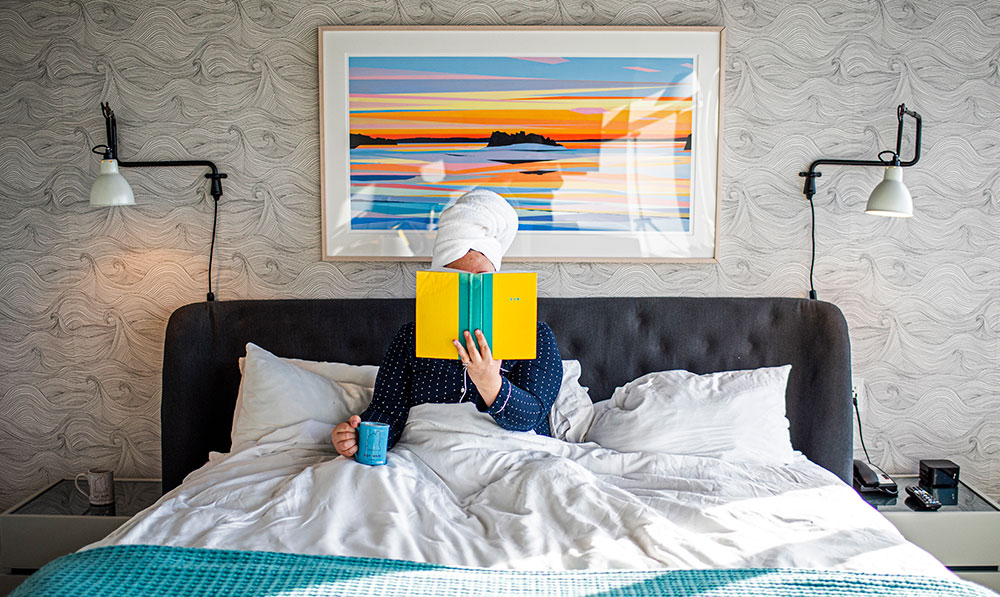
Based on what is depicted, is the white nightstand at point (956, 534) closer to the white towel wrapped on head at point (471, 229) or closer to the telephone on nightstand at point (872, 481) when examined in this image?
the telephone on nightstand at point (872, 481)

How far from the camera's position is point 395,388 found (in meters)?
2.16

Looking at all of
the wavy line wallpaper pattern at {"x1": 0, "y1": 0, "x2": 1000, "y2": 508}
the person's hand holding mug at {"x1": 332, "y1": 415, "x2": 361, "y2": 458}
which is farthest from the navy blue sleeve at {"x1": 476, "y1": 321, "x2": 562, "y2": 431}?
the wavy line wallpaper pattern at {"x1": 0, "y1": 0, "x2": 1000, "y2": 508}

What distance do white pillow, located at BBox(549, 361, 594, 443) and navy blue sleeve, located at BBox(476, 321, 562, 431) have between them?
0.57 feet

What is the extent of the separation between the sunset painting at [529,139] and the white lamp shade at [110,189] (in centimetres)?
76

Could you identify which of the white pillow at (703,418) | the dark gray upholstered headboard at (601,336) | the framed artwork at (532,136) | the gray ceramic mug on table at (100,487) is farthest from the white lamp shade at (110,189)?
the white pillow at (703,418)

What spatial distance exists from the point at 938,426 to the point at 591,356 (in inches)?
53.3

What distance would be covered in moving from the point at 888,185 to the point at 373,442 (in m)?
1.85

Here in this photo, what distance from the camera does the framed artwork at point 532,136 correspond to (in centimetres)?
259

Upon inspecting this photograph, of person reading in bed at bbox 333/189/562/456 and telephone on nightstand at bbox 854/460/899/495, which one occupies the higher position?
person reading in bed at bbox 333/189/562/456

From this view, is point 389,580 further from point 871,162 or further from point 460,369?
point 871,162

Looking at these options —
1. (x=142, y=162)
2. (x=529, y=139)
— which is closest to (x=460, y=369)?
(x=529, y=139)

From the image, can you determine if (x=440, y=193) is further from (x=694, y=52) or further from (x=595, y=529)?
(x=595, y=529)

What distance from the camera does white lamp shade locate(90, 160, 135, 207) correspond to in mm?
2410

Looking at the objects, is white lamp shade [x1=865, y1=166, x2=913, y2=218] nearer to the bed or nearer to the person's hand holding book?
the bed
